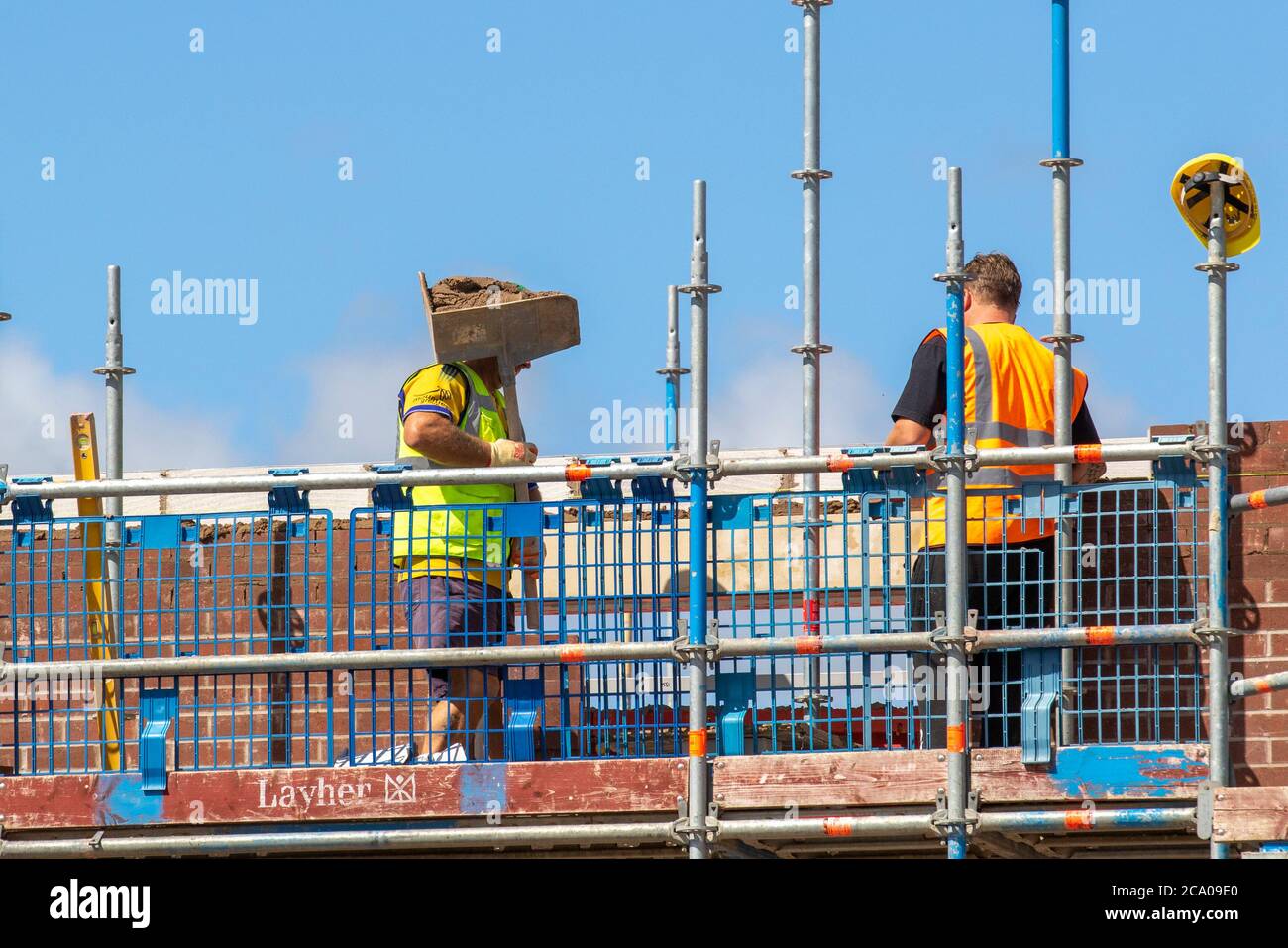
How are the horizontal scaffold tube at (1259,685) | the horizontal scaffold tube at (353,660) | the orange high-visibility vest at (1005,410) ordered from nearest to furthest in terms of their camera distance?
the horizontal scaffold tube at (1259,685), the horizontal scaffold tube at (353,660), the orange high-visibility vest at (1005,410)

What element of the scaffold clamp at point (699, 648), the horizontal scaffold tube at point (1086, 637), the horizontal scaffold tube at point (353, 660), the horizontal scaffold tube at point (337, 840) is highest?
the horizontal scaffold tube at point (1086, 637)

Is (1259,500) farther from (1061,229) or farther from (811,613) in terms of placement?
(811,613)

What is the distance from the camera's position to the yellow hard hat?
841 centimetres

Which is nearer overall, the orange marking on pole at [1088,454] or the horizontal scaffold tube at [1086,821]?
the horizontal scaffold tube at [1086,821]

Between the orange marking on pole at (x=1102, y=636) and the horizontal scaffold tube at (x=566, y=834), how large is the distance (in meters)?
0.60

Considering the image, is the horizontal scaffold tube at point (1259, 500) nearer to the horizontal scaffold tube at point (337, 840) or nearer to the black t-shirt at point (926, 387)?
the black t-shirt at point (926, 387)

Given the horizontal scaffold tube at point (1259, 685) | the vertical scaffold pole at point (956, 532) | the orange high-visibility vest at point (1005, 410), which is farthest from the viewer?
the orange high-visibility vest at point (1005, 410)

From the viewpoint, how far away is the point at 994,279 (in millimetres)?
9328

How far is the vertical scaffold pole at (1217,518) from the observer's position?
7961mm

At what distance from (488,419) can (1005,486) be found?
2.33 meters

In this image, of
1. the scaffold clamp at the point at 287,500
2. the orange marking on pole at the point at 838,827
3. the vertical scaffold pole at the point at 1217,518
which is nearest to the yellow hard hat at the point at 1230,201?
the vertical scaffold pole at the point at 1217,518

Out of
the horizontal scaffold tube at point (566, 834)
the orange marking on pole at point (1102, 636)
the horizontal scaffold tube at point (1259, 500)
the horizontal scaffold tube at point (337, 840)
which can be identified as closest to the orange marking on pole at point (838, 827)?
the horizontal scaffold tube at point (566, 834)

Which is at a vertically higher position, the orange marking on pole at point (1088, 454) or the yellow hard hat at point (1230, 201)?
the yellow hard hat at point (1230, 201)
